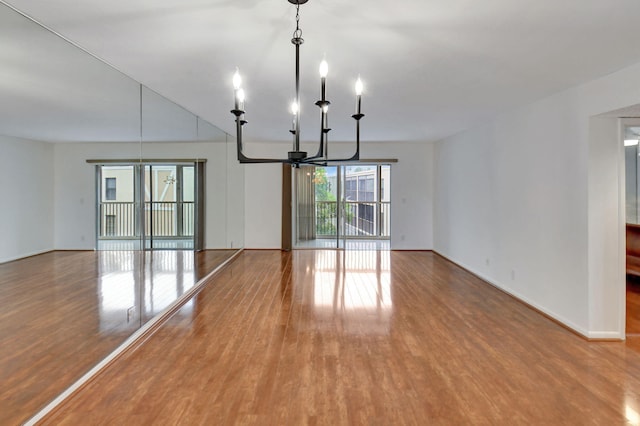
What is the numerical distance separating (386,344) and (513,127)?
10.7 feet

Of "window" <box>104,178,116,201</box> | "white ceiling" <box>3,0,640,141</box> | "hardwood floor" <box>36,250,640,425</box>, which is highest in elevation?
"white ceiling" <box>3,0,640,141</box>

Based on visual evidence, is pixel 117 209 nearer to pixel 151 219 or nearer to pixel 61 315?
pixel 151 219

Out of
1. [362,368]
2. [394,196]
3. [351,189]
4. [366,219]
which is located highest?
[351,189]

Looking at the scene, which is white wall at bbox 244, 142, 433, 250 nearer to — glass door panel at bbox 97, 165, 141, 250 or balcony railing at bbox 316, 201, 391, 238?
balcony railing at bbox 316, 201, 391, 238

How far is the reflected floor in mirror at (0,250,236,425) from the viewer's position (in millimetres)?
1946

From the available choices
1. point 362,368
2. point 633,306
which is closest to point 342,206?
point 633,306

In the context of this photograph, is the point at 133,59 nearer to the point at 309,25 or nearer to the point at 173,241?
the point at 309,25

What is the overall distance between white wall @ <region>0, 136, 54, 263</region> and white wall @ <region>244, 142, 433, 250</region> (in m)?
5.36

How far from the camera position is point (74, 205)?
258 cm

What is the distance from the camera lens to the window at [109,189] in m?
2.89

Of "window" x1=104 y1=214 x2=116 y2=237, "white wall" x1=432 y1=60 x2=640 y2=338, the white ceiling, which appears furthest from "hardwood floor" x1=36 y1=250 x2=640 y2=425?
the white ceiling

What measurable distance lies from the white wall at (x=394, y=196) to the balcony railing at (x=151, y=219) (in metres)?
2.84

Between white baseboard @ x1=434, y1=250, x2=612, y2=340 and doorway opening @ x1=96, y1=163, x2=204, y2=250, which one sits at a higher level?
doorway opening @ x1=96, y1=163, x2=204, y2=250

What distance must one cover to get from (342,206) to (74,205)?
19.7 feet
